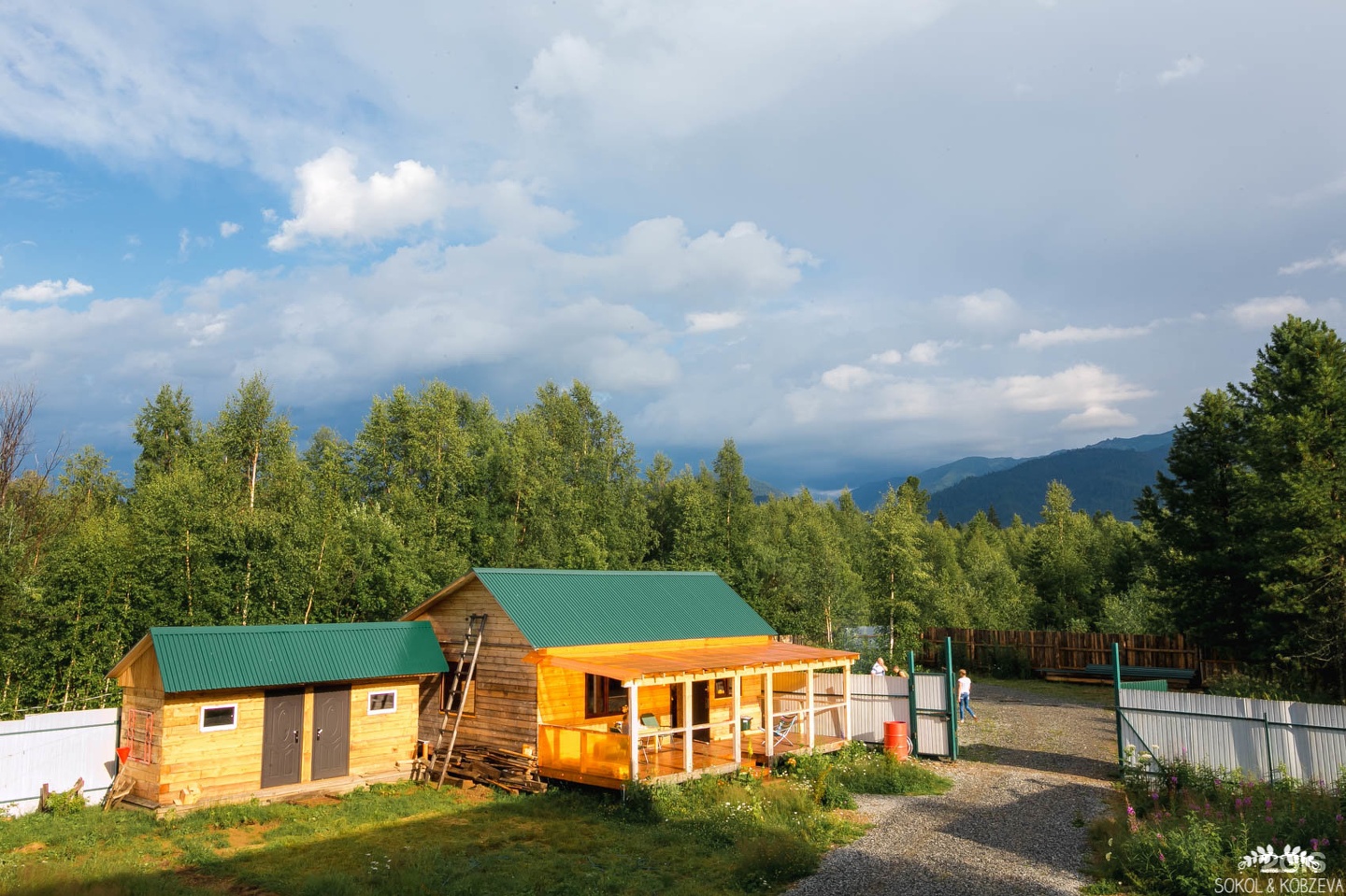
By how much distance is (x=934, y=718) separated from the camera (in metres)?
19.8

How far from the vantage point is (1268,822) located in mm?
11016

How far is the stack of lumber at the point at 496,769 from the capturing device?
1747 cm

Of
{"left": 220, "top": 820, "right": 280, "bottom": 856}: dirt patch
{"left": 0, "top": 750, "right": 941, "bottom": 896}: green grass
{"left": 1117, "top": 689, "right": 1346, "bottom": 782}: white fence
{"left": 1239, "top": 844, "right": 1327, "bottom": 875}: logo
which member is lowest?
{"left": 220, "top": 820, "right": 280, "bottom": 856}: dirt patch

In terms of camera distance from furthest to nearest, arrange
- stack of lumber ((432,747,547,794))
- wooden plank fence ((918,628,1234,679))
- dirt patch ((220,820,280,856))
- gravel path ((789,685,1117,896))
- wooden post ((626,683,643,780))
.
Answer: wooden plank fence ((918,628,1234,679)) → stack of lumber ((432,747,547,794)) → wooden post ((626,683,643,780)) → dirt patch ((220,820,280,856)) → gravel path ((789,685,1117,896))

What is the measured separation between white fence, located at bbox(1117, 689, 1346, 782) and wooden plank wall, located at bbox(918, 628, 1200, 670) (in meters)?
16.2

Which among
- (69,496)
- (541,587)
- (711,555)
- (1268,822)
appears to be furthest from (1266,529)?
(69,496)

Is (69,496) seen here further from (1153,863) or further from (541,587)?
(1153,863)

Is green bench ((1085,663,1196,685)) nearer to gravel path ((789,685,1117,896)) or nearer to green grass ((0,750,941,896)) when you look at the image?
gravel path ((789,685,1117,896))

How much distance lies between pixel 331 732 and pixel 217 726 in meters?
2.33

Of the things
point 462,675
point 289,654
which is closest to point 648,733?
point 462,675

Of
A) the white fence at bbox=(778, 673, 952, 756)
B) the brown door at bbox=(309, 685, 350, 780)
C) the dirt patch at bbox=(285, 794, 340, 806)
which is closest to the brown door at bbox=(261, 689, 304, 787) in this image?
the brown door at bbox=(309, 685, 350, 780)

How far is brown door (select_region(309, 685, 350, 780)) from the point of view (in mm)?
17750

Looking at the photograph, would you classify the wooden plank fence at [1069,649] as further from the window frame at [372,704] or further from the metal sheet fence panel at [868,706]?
the window frame at [372,704]

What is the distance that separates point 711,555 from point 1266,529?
2577 centimetres
